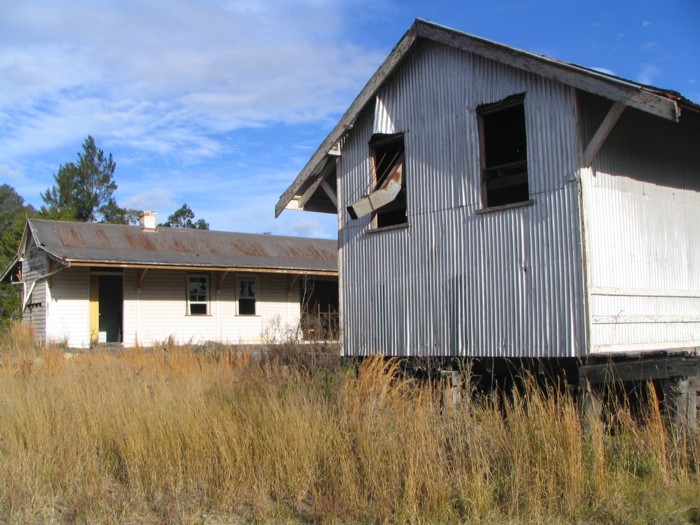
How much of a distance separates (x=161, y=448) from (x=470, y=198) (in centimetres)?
553

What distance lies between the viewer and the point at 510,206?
9.36 m

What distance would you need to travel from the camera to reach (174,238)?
24.5m

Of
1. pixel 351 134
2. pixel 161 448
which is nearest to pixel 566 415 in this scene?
pixel 161 448

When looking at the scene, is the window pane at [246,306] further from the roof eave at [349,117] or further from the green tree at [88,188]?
the green tree at [88,188]

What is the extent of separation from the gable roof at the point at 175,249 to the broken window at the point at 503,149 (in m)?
12.6

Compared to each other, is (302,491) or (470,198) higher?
(470,198)

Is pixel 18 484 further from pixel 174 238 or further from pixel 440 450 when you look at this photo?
pixel 174 238

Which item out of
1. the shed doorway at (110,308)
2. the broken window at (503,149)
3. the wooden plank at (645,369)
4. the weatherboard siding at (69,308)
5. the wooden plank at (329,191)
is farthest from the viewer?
the shed doorway at (110,308)

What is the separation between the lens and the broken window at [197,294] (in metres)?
23.4

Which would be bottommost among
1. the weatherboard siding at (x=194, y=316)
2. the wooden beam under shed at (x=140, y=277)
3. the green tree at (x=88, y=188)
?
the weatherboard siding at (x=194, y=316)

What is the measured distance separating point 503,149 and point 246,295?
1460 centimetres

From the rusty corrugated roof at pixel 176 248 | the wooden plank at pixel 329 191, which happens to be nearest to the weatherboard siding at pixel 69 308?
the rusty corrugated roof at pixel 176 248

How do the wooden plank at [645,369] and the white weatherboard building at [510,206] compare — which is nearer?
the wooden plank at [645,369]

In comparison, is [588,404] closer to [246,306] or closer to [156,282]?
[156,282]
